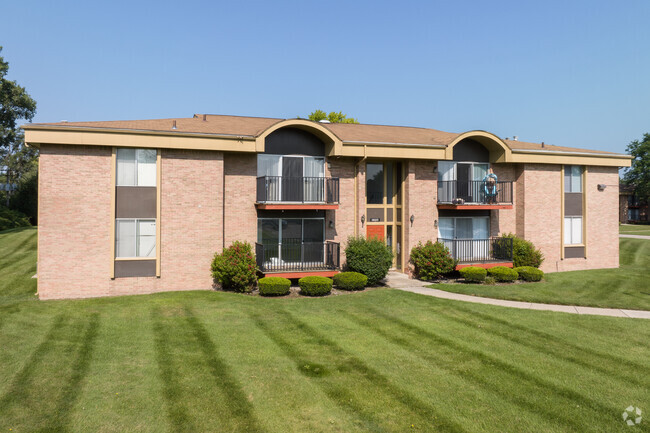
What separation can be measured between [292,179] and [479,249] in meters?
9.96

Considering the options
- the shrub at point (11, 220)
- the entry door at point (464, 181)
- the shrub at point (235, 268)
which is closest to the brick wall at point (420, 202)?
the entry door at point (464, 181)


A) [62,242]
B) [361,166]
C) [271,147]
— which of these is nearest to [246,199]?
[271,147]

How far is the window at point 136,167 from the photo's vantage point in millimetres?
15406

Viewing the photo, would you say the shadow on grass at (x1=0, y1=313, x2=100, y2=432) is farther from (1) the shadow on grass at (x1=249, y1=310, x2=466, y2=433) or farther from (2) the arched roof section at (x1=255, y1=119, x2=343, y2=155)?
(2) the arched roof section at (x1=255, y1=119, x2=343, y2=155)

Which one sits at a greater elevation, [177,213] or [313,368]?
[177,213]

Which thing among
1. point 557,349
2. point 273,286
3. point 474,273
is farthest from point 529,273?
point 273,286

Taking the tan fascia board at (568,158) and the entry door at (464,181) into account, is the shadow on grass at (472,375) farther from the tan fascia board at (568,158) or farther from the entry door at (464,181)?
the tan fascia board at (568,158)

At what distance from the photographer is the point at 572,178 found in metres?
21.6

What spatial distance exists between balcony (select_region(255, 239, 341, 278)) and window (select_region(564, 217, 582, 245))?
41.9 ft

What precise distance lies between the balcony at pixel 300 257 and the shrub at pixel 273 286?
1221mm

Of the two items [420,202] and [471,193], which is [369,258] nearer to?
[420,202]

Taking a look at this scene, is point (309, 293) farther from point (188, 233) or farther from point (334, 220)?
point (188, 233)

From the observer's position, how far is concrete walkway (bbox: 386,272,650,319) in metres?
13.0

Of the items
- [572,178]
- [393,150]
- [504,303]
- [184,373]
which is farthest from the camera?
[572,178]
